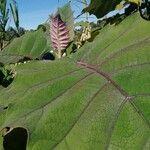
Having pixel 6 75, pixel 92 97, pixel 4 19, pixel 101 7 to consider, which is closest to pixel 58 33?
pixel 101 7

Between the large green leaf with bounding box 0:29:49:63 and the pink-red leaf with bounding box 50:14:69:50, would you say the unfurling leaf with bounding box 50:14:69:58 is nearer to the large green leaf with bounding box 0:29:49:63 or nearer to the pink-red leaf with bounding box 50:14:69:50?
the pink-red leaf with bounding box 50:14:69:50

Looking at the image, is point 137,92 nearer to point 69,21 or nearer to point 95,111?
point 95,111

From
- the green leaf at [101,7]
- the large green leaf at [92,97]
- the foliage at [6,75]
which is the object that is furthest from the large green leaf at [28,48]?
the large green leaf at [92,97]

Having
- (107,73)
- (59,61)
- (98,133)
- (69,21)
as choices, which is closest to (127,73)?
(107,73)

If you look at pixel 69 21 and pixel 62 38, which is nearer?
pixel 62 38

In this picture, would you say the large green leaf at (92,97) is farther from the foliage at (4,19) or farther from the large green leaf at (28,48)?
the foliage at (4,19)

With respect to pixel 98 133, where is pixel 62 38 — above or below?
above
